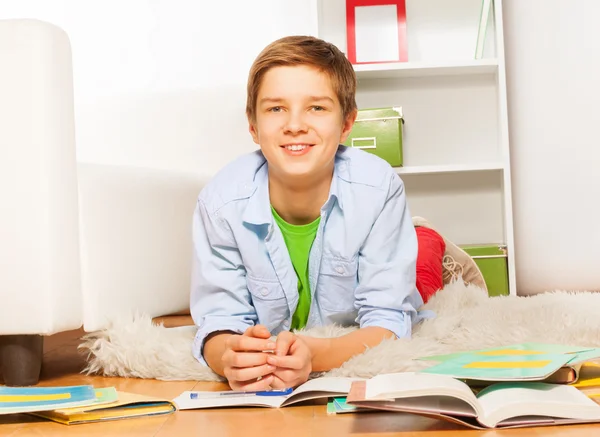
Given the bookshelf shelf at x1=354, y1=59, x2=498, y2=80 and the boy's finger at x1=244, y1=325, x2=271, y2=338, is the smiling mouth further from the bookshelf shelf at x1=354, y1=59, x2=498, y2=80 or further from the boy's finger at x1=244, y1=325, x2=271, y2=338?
the bookshelf shelf at x1=354, y1=59, x2=498, y2=80

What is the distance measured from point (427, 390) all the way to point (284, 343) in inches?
11.6

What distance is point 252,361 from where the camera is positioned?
1.08 meters

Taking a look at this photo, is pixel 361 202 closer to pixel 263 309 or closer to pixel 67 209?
pixel 263 309

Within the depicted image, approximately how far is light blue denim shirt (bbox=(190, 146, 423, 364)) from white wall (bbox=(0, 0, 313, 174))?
136 centimetres

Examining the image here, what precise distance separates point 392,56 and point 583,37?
1.99 ft

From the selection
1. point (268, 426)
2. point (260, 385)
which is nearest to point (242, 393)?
point (260, 385)

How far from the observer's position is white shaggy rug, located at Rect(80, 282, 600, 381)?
117 cm

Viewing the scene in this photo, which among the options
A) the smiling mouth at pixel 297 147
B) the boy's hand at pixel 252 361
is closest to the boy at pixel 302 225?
the smiling mouth at pixel 297 147

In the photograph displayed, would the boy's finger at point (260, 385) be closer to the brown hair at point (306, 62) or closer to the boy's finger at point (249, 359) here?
the boy's finger at point (249, 359)

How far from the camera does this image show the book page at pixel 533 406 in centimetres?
85

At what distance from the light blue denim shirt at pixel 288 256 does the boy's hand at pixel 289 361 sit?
0.80ft

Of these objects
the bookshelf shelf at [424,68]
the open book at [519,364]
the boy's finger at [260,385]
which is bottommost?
the boy's finger at [260,385]

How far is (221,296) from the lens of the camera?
136 centimetres

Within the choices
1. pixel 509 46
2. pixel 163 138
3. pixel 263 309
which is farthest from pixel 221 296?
pixel 509 46
